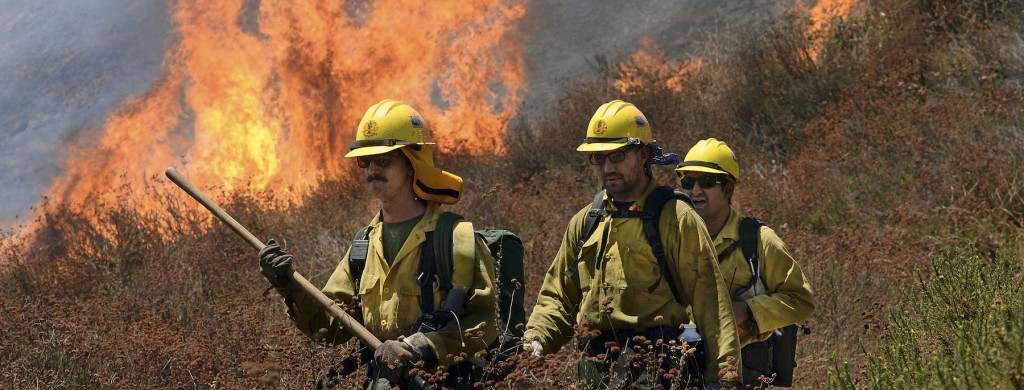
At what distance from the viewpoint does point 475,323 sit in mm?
3979

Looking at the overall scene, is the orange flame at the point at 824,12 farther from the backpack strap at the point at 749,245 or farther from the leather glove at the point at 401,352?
the leather glove at the point at 401,352

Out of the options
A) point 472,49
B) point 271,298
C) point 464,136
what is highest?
point 472,49

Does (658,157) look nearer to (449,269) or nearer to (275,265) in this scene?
(449,269)

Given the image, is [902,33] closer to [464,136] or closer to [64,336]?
[464,136]

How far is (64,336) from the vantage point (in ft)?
21.7

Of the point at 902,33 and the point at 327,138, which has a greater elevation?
the point at 327,138

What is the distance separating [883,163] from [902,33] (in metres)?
3.47

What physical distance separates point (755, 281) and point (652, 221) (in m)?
1.19

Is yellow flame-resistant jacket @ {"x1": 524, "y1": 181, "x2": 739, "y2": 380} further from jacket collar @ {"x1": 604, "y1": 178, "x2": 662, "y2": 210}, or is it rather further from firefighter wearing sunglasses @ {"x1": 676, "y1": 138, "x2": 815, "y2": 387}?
firefighter wearing sunglasses @ {"x1": 676, "y1": 138, "x2": 815, "y2": 387}

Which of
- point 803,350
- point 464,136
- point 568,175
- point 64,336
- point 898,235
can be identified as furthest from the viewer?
point 464,136

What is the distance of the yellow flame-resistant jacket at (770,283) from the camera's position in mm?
4754

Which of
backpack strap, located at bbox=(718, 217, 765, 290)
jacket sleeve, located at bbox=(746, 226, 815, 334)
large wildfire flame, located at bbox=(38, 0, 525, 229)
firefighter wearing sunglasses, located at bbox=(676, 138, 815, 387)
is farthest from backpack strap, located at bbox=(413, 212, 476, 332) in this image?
large wildfire flame, located at bbox=(38, 0, 525, 229)

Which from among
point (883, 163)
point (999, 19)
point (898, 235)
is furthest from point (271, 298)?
point (999, 19)

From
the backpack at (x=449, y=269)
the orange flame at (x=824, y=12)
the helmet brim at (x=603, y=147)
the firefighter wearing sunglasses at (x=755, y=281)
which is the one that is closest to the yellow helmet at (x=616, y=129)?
the helmet brim at (x=603, y=147)
